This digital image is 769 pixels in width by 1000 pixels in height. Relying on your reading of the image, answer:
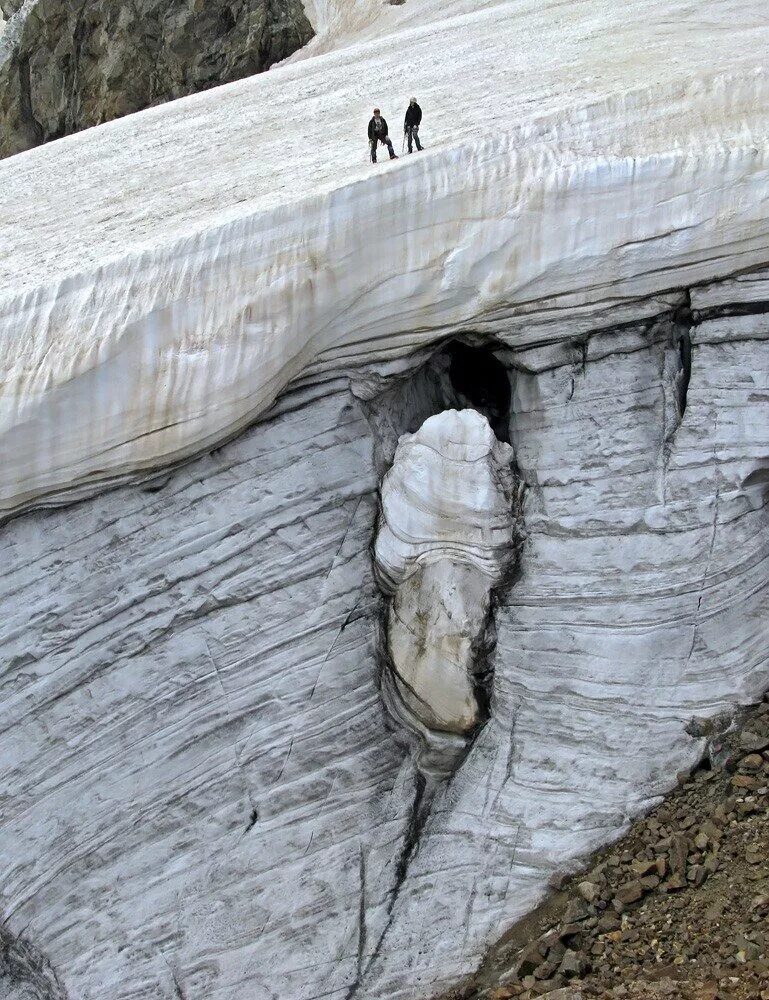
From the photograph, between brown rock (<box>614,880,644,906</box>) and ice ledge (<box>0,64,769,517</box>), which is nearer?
ice ledge (<box>0,64,769,517</box>)

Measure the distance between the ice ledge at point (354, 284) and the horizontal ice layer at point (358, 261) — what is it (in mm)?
15

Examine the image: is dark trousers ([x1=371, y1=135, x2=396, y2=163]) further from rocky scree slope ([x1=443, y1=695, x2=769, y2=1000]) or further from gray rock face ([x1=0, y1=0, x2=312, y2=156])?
gray rock face ([x1=0, y1=0, x2=312, y2=156])

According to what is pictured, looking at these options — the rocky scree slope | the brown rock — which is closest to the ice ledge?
the rocky scree slope

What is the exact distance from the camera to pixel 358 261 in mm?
8211

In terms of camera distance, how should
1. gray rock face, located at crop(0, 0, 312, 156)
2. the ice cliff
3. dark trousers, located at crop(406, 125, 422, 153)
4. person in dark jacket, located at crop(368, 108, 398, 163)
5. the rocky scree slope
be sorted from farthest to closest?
Result: 1. gray rock face, located at crop(0, 0, 312, 156)
2. dark trousers, located at crop(406, 125, 422, 153)
3. person in dark jacket, located at crop(368, 108, 398, 163)
4. the ice cliff
5. the rocky scree slope

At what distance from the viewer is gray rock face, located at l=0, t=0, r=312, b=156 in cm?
2027

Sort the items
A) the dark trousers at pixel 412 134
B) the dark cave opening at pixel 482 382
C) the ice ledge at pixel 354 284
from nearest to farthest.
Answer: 1. the ice ledge at pixel 354 284
2. the dark trousers at pixel 412 134
3. the dark cave opening at pixel 482 382

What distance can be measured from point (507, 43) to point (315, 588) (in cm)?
670

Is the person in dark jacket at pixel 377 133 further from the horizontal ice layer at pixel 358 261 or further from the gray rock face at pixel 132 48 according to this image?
the gray rock face at pixel 132 48

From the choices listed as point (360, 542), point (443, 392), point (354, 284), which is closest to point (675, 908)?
point (360, 542)

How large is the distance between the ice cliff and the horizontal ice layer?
0.08ft

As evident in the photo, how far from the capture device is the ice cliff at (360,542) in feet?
26.5

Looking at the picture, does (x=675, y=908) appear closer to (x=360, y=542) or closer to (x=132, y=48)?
(x=360, y=542)

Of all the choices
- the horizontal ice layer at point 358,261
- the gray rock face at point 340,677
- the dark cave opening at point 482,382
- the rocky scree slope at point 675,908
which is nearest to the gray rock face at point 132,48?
the horizontal ice layer at point 358,261
